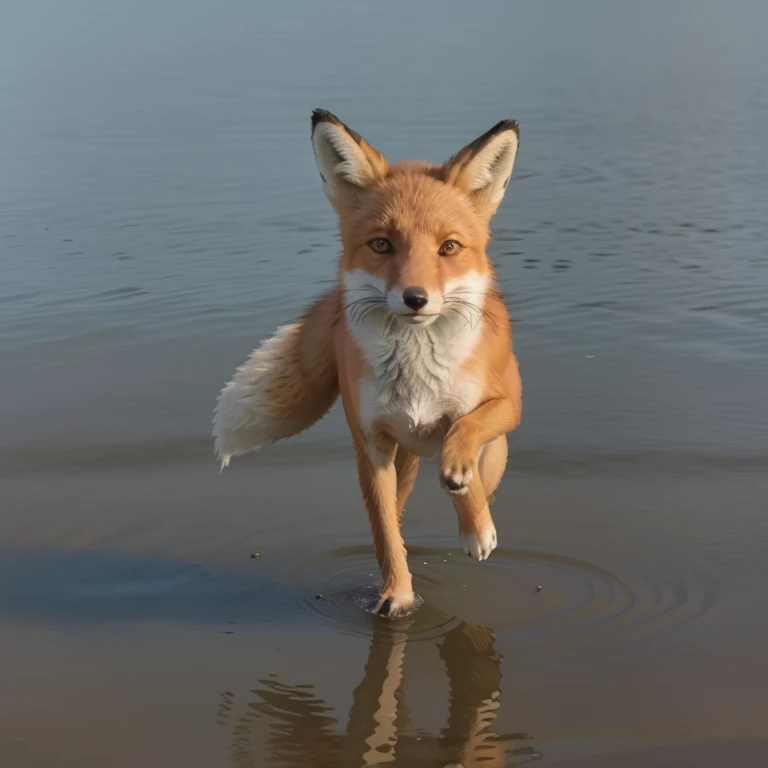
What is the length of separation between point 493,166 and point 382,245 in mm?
540

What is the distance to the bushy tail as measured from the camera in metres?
5.00

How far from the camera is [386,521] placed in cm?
462

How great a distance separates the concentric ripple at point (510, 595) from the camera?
14.8ft

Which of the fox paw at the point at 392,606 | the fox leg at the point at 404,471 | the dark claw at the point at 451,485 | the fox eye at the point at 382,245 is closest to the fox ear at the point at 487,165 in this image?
the fox eye at the point at 382,245

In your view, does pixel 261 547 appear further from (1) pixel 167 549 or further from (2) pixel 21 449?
(2) pixel 21 449

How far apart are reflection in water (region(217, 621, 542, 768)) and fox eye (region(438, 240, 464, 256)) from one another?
4.43 feet

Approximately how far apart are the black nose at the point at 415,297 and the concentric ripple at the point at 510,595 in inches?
49.8

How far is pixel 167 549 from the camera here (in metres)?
5.33

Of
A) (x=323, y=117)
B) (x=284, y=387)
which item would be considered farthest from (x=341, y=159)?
(x=284, y=387)

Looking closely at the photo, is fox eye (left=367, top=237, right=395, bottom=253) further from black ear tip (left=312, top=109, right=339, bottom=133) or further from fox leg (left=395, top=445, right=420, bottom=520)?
fox leg (left=395, top=445, right=420, bottom=520)

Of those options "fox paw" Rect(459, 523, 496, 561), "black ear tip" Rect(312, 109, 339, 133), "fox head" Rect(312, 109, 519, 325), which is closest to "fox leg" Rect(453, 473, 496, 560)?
"fox paw" Rect(459, 523, 496, 561)

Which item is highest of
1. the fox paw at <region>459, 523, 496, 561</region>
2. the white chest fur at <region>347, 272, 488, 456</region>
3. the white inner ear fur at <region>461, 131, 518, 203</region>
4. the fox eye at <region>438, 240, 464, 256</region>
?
the white inner ear fur at <region>461, 131, 518, 203</region>

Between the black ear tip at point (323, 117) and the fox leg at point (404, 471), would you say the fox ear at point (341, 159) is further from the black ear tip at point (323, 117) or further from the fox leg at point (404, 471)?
the fox leg at point (404, 471)

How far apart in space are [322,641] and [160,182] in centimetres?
936
